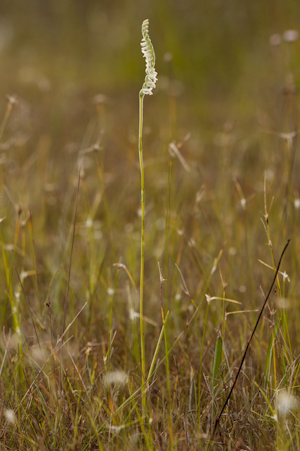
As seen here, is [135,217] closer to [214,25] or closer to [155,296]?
[155,296]

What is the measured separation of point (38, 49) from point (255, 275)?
249 inches

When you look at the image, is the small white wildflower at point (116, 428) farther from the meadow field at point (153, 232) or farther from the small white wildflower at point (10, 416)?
the small white wildflower at point (10, 416)

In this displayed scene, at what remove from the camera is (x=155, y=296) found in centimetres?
162

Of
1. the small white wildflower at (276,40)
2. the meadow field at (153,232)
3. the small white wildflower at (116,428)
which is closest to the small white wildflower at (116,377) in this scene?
the meadow field at (153,232)

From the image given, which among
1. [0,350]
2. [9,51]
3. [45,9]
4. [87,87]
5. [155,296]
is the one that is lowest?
[155,296]

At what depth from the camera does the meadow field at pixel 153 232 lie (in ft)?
3.21

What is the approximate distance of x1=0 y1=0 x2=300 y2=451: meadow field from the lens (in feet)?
3.21

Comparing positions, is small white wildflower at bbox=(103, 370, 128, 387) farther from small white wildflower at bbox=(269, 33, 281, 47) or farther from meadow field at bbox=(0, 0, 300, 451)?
small white wildflower at bbox=(269, 33, 281, 47)

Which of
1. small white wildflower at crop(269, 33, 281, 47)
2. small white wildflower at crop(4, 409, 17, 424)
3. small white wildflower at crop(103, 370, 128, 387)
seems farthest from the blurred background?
small white wildflower at crop(4, 409, 17, 424)

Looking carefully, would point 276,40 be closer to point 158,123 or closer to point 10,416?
point 158,123

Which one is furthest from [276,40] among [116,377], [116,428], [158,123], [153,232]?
[116,428]

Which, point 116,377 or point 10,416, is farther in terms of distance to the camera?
point 116,377

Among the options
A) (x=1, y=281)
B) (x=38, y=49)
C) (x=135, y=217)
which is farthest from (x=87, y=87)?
(x=1, y=281)

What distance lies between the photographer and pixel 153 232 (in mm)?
2086
